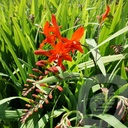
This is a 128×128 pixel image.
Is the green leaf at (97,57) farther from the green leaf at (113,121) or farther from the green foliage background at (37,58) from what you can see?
the green leaf at (113,121)

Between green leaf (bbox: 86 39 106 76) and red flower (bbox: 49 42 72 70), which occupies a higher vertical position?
red flower (bbox: 49 42 72 70)

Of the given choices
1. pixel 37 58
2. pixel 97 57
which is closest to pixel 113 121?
pixel 97 57

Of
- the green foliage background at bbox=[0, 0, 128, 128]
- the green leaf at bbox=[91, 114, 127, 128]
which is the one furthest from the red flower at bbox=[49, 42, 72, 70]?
the green leaf at bbox=[91, 114, 127, 128]

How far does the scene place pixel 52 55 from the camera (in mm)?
988

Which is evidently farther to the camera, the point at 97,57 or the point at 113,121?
the point at 97,57

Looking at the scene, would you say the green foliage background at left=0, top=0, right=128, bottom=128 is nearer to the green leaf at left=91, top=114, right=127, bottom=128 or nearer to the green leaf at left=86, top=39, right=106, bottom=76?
the green leaf at left=86, top=39, right=106, bottom=76

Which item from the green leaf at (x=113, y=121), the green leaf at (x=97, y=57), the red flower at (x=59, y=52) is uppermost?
the red flower at (x=59, y=52)

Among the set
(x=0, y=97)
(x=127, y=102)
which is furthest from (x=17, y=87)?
Result: (x=127, y=102)

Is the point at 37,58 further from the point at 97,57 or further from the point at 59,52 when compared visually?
the point at 59,52

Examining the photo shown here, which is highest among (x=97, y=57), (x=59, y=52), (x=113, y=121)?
(x=59, y=52)

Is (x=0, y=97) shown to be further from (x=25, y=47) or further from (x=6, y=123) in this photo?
(x=25, y=47)

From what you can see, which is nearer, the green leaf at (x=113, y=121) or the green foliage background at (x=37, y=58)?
the green leaf at (x=113, y=121)

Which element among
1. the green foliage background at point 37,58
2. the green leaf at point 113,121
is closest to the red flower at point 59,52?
the green foliage background at point 37,58

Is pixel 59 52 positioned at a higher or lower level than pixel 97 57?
higher
